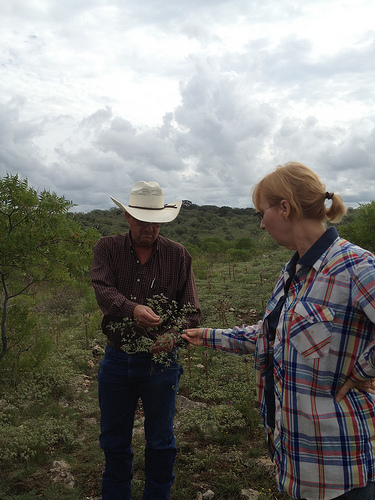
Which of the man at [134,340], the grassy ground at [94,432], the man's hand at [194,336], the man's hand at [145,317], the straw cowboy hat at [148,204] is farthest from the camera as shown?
the grassy ground at [94,432]

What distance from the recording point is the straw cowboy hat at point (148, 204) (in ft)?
8.83

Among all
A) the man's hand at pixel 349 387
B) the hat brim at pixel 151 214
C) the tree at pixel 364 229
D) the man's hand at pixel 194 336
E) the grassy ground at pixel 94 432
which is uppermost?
the tree at pixel 364 229

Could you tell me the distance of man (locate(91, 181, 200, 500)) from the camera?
8.50ft

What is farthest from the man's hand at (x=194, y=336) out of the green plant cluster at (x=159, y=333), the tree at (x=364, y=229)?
the tree at (x=364, y=229)

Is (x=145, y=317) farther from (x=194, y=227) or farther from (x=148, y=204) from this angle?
(x=194, y=227)

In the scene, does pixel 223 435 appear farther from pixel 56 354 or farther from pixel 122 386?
pixel 56 354

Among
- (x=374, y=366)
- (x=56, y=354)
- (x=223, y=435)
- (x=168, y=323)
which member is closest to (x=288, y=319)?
(x=374, y=366)

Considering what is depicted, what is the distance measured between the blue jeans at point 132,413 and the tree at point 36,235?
5.16 ft

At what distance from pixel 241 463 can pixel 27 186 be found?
3.12 meters

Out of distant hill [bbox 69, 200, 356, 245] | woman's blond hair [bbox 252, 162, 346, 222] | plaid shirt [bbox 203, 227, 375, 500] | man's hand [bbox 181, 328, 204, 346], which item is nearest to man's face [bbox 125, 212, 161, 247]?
man's hand [bbox 181, 328, 204, 346]

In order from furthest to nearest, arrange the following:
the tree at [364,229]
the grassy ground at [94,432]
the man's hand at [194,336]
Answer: the tree at [364,229] < the grassy ground at [94,432] < the man's hand at [194,336]

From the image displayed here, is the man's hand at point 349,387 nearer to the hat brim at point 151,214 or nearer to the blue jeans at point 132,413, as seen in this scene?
the blue jeans at point 132,413

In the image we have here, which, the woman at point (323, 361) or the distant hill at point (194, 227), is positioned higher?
the distant hill at point (194, 227)

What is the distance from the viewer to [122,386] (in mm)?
2633
